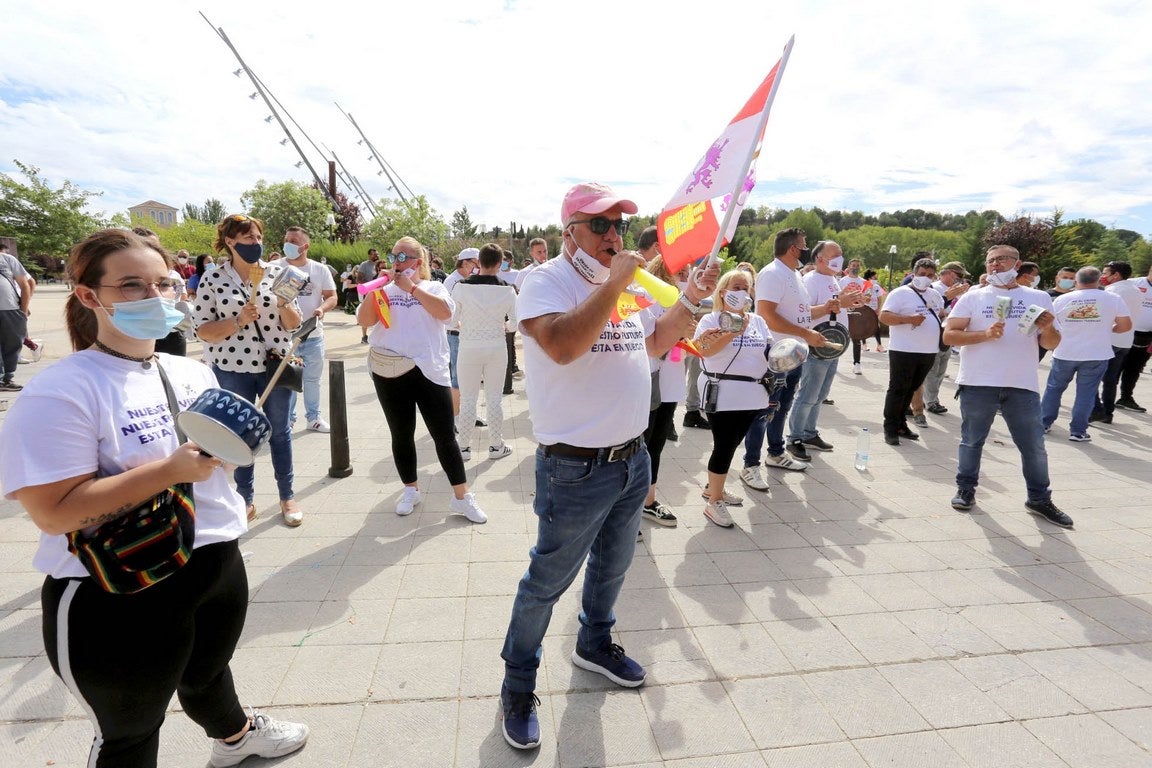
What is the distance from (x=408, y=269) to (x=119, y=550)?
9.76 feet

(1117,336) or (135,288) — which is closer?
(135,288)

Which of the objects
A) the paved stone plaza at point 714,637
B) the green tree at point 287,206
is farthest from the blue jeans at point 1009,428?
the green tree at point 287,206

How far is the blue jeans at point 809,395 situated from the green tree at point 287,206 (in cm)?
3640

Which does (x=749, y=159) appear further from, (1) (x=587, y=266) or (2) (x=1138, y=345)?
(2) (x=1138, y=345)

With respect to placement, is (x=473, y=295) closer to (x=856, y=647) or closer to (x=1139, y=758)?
(x=856, y=647)

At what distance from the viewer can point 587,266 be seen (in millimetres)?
2160

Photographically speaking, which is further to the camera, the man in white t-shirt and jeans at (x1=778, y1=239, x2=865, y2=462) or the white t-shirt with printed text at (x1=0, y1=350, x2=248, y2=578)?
the man in white t-shirt and jeans at (x1=778, y1=239, x2=865, y2=462)

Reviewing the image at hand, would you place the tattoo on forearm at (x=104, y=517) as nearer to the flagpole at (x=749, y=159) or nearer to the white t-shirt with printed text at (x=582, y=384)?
the white t-shirt with printed text at (x=582, y=384)

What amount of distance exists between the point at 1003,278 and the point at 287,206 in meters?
40.0

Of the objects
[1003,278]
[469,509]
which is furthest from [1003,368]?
[469,509]

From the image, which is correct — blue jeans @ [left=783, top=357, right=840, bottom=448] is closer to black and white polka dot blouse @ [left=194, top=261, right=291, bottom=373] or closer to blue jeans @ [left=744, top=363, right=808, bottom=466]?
blue jeans @ [left=744, top=363, right=808, bottom=466]

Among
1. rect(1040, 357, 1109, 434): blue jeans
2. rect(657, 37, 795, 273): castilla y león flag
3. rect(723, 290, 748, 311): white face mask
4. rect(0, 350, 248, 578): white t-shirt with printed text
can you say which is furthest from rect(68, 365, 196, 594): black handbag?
rect(1040, 357, 1109, 434): blue jeans

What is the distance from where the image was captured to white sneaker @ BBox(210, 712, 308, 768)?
2139 millimetres

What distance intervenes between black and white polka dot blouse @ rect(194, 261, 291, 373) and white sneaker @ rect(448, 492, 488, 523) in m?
1.69
